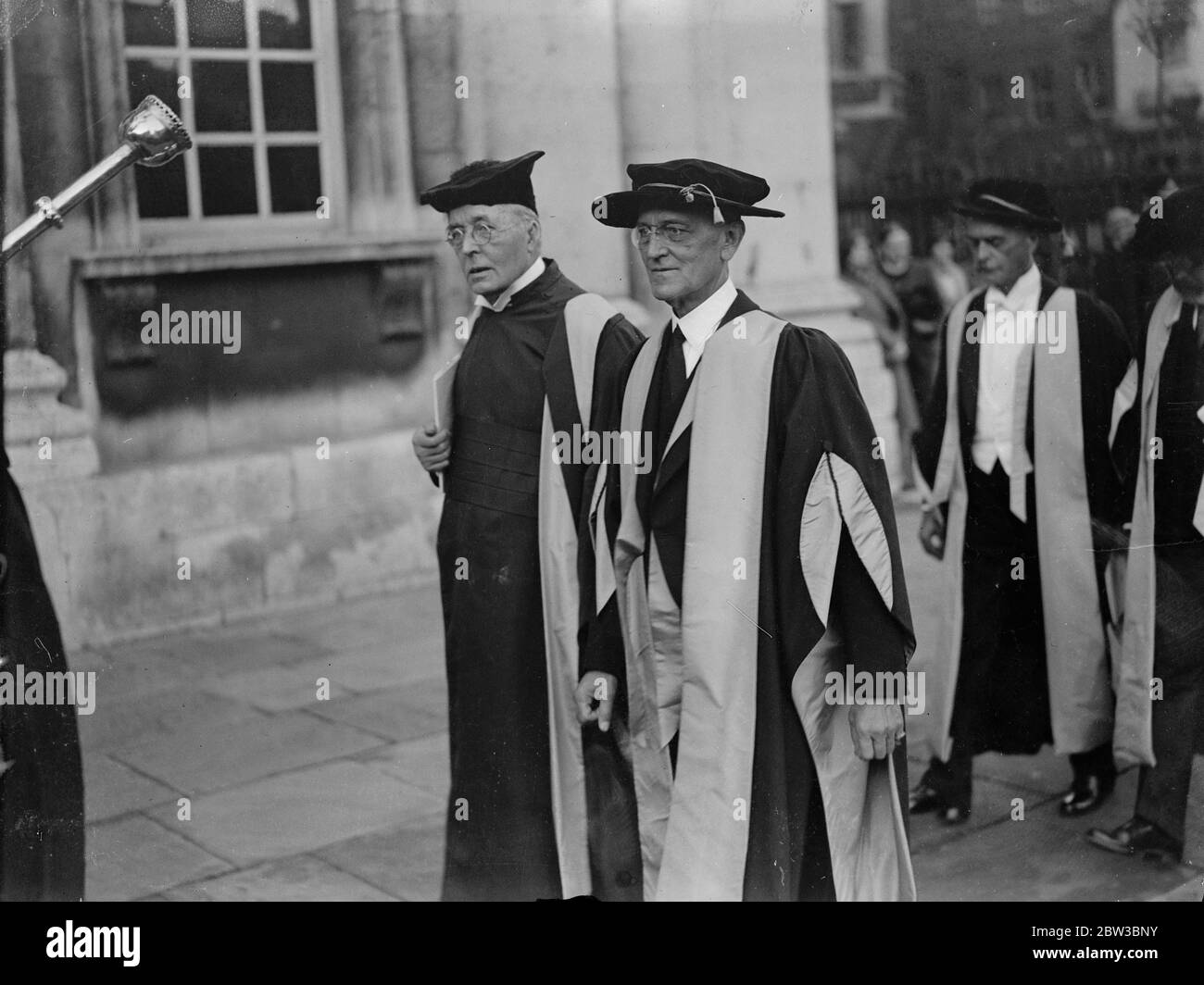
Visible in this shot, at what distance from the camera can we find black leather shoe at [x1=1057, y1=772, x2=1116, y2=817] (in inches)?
174

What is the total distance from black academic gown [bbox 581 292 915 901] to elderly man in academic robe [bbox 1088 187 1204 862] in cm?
94

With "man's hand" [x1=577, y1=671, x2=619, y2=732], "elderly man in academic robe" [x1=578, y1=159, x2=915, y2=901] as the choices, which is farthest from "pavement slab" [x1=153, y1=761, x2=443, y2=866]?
"elderly man in academic robe" [x1=578, y1=159, x2=915, y2=901]

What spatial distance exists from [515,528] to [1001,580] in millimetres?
1460

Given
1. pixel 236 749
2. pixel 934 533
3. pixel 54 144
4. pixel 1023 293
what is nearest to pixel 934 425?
pixel 934 533

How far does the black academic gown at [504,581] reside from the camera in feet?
13.1

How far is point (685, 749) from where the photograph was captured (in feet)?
11.8

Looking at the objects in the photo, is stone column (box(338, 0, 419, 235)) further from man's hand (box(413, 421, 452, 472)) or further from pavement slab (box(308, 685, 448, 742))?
pavement slab (box(308, 685, 448, 742))

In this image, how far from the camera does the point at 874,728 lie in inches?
135

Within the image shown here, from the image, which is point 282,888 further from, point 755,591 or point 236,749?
point 755,591

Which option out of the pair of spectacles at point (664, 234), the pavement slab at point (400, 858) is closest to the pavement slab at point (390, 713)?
the pavement slab at point (400, 858)

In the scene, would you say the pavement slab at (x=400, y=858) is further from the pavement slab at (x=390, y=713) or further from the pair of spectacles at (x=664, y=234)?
the pair of spectacles at (x=664, y=234)

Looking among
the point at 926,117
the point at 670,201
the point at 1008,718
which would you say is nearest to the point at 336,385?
the point at 670,201

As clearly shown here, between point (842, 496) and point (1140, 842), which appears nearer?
point (842, 496)
